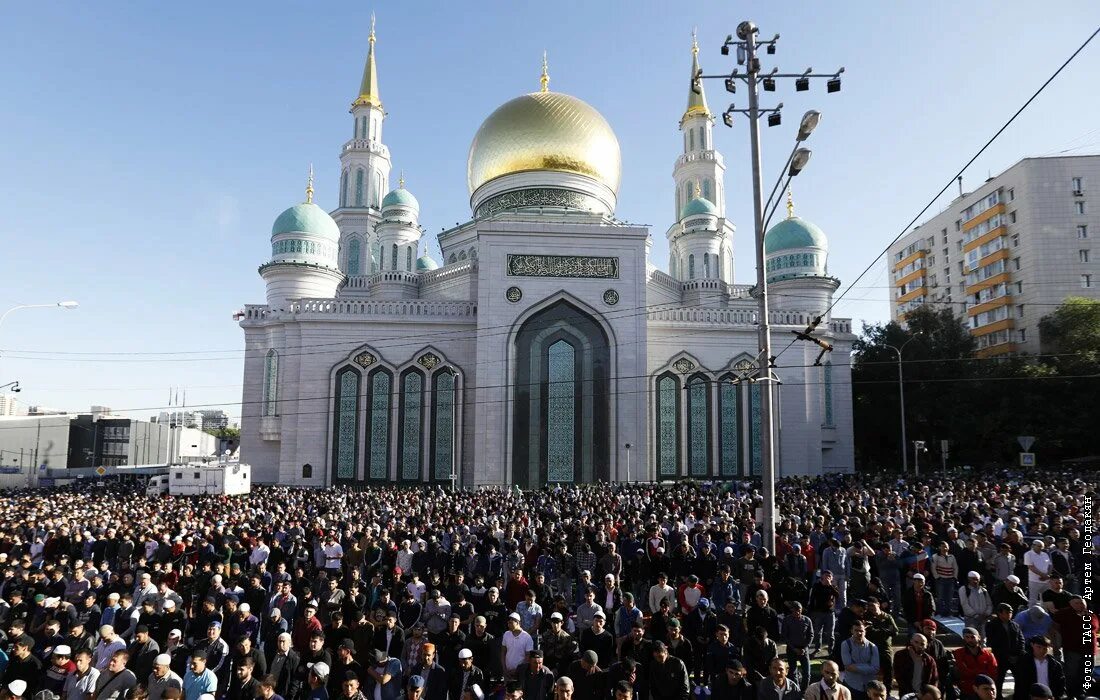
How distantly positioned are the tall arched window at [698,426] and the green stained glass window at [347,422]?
1217cm

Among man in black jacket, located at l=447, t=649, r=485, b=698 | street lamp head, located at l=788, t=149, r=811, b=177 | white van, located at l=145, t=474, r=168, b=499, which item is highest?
street lamp head, located at l=788, t=149, r=811, b=177

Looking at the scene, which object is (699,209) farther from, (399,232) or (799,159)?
(799,159)

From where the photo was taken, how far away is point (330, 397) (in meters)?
27.2

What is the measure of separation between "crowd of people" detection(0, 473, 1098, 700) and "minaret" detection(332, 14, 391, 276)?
21939 millimetres

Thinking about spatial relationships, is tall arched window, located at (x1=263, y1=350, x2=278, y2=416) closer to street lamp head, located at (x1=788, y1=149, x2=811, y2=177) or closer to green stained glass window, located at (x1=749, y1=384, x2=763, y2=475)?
green stained glass window, located at (x1=749, y1=384, x2=763, y2=475)

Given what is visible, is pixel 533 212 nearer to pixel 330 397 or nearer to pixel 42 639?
pixel 330 397

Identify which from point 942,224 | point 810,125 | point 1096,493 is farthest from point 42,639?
point 942,224

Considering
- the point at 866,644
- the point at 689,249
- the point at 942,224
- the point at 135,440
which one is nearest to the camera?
the point at 866,644

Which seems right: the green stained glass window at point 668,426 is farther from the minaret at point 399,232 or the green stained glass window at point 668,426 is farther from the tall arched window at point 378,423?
the minaret at point 399,232

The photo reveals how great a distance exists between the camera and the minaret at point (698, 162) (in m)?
35.5

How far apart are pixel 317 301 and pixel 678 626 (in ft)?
77.6

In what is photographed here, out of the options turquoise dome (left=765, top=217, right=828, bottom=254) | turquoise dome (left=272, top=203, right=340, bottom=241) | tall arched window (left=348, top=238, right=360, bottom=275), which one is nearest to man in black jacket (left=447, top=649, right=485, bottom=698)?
turquoise dome (left=272, top=203, right=340, bottom=241)

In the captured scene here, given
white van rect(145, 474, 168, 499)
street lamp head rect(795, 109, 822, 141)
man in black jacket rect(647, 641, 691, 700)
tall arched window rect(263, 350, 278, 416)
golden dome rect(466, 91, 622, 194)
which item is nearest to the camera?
man in black jacket rect(647, 641, 691, 700)

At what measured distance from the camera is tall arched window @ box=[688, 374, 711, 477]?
28156 millimetres
